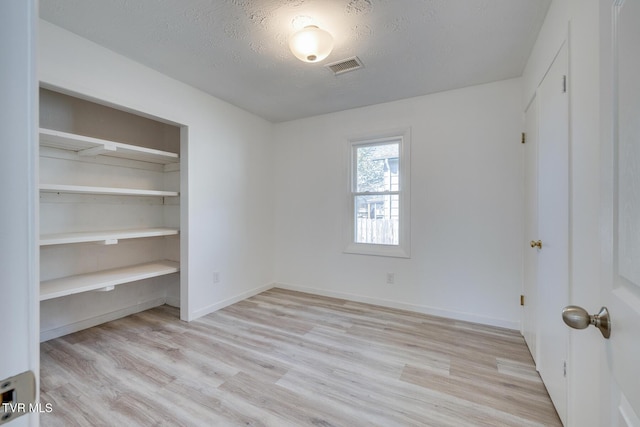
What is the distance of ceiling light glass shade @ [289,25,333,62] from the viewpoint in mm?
1837

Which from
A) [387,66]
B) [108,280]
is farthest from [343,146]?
[108,280]

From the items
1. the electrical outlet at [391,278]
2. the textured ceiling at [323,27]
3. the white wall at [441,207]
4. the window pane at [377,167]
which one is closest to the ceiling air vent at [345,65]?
the textured ceiling at [323,27]

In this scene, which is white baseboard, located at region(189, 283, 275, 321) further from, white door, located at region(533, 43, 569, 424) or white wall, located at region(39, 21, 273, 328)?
white door, located at region(533, 43, 569, 424)

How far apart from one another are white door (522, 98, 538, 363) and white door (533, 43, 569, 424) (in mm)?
120

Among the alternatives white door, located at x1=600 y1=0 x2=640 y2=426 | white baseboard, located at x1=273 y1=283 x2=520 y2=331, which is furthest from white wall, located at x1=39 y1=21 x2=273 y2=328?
white door, located at x1=600 y1=0 x2=640 y2=426

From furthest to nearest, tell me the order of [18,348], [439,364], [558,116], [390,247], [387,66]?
[390,247]
[387,66]
[439,364]
[558,116]
[18,348]

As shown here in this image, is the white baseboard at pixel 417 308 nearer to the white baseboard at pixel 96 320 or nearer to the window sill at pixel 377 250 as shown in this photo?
the window sill at pixel 377 250

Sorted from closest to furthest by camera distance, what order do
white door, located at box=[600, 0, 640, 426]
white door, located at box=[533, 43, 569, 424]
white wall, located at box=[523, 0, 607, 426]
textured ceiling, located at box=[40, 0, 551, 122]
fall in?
white door, located at box=[600, 0, 640, 426], white wall, located at box=[523, 0, 607, 426], white door, located at box=[533, 43, 569, 424], textured ceiling, located at box=[40, 0, 551, 122]

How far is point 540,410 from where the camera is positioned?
1.61m

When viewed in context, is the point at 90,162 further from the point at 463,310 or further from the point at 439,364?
the point at 463,310

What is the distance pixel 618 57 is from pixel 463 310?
9.23 ft

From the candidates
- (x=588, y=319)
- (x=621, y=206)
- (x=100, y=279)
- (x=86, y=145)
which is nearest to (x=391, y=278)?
(x=588, y=319)

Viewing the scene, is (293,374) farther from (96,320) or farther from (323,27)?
(323,27)

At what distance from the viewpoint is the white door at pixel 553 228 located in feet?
4.81
